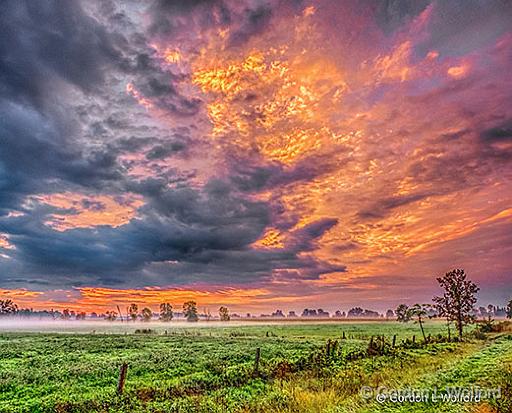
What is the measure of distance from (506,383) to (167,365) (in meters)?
27.1

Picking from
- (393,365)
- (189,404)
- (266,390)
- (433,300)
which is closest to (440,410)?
(266,390)

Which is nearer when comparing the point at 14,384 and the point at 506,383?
the point at 506,383

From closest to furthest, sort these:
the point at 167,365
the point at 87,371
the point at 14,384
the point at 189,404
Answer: the point at 189,404 → the point at 14,384 → the point at 87,371 → the point at 167,365

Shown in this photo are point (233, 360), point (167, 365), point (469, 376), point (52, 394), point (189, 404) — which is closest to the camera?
point (189, 404)

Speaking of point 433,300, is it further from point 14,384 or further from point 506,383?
point 14,384

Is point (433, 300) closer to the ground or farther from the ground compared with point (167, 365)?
farther from the ground

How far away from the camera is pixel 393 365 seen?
27.7 m

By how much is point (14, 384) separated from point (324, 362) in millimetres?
22874

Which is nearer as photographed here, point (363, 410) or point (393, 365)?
point (363, 410)

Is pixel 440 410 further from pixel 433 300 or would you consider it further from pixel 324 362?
pixel 433 300

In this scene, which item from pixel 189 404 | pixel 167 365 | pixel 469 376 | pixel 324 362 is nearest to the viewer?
pixel 189 404

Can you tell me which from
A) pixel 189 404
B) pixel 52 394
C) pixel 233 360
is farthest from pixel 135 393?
pixel 233 360

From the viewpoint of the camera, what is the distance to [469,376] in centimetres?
1978

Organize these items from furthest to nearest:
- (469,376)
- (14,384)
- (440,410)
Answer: (14,384) → (469,376) → (440,410)
